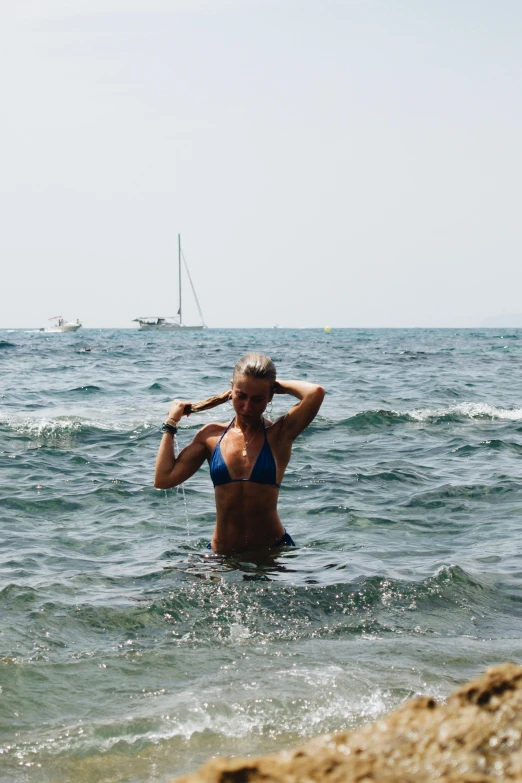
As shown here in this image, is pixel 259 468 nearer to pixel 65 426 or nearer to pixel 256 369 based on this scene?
pixel 256 369

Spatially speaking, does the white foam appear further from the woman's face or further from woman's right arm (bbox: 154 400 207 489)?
the woman's face

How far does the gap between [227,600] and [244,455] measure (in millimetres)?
984

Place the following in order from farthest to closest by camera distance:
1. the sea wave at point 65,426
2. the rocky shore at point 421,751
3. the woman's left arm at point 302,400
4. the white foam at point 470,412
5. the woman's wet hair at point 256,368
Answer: the white foam at point 470,412
the sea wave at point 65,426
the woman's left arm at point 302,400
the woman's wet hair at point 256,368
the rocky shore at point 421,751

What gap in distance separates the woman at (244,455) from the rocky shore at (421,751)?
137 inches

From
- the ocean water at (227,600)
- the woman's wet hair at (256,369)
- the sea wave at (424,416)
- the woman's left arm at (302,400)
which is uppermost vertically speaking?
the woman's wet hair at (256,369)

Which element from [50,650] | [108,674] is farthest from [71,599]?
[108,674]

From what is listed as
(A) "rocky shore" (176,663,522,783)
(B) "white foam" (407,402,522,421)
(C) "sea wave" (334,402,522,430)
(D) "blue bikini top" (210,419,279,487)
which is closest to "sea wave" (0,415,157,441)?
(C) "sea wave" (334,402,522,430)

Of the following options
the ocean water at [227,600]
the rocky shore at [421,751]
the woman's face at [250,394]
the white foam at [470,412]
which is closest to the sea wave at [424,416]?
the white foam at [470,412]

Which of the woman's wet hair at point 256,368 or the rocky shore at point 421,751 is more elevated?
the woman's wet hair at point 256,368

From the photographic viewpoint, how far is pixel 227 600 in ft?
16.9

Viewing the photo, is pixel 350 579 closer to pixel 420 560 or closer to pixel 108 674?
pixel 420 560

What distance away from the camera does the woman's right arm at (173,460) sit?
5516mm

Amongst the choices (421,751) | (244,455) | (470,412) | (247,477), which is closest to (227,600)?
(247,477)

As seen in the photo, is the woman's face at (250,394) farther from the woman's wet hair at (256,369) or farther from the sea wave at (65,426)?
the sea wave at (65,426)
